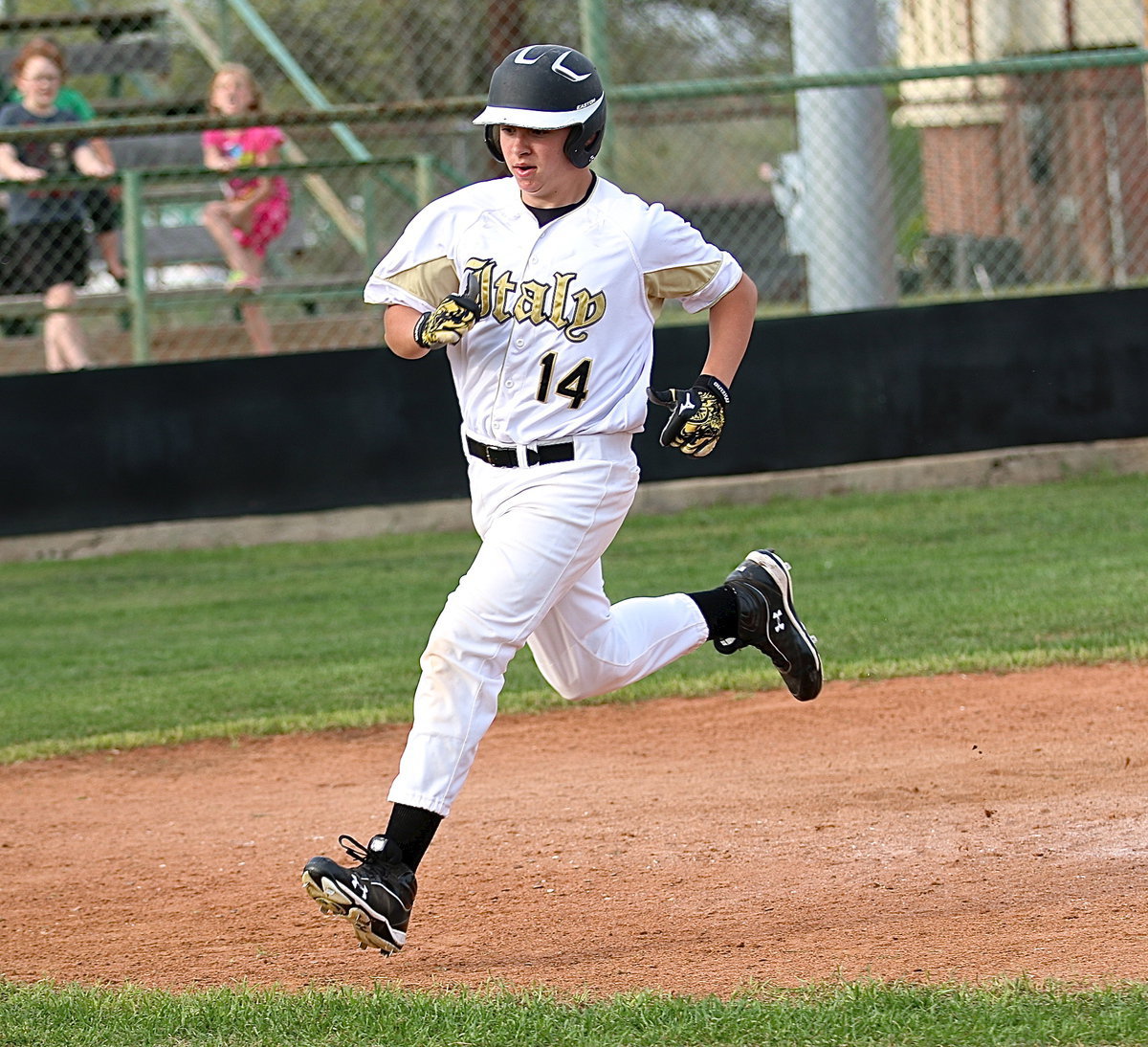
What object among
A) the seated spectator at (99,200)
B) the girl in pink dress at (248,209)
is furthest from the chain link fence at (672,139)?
the girl in pink dress at (248,209)

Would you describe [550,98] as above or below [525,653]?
above

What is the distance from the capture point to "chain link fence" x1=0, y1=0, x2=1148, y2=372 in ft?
35.2

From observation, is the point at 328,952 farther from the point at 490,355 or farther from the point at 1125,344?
the point at 1125,344

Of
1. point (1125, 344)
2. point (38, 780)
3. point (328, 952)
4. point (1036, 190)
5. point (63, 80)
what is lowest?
point (1036, 190)

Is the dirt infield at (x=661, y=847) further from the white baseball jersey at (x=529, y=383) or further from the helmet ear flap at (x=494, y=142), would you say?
the helmet ear flap at (x=494, y=142)

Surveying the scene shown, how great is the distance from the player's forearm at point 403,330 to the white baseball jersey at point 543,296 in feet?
0.07

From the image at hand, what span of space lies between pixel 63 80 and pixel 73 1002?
8.44 m

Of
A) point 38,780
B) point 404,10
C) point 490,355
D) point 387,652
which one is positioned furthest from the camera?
point 404,10

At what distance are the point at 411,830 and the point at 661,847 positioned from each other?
113 cm

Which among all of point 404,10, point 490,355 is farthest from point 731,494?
point 404,10

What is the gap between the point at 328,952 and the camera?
4113 mm

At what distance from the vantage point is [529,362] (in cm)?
418

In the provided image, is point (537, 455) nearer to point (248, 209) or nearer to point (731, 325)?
point (731, 325)

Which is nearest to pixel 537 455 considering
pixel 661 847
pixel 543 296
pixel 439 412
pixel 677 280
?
pixel 543 296
